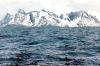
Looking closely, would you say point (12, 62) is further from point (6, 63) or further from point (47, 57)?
point (47, 57)

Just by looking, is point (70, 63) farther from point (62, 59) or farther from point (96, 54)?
point (96, 54)

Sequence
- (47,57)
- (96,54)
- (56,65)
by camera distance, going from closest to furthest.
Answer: (56,65) → (47,57) → (96,54)

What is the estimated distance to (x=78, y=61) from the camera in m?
28.1

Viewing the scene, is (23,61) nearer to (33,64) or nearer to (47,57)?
(33,64)

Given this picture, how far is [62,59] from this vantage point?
29578 mm

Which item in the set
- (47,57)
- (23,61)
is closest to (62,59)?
(47,57)

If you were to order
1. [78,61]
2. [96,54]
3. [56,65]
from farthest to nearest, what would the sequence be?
[96,54] → [78,61] → [56,65]

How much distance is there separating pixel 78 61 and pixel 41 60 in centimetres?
324

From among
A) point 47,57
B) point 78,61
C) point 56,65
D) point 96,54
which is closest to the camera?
point 56,65

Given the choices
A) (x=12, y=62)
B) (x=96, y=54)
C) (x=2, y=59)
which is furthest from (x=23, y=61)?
(x=96, y=54)

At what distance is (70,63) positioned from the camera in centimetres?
2712

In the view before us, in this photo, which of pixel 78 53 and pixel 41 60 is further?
pixel 78 53

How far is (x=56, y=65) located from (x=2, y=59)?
5.83m

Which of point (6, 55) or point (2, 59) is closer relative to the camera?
point (2, 59)
